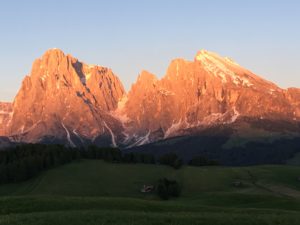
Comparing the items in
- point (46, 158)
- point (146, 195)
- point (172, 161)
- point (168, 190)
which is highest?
point (46, 158)

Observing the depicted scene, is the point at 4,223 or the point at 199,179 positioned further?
the point at 199,179

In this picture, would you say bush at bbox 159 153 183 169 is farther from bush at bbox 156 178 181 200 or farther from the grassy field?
bush at bbox 156 178 181 200

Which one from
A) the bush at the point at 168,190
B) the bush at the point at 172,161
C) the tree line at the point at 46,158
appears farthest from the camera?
the bush at the point at 172,161

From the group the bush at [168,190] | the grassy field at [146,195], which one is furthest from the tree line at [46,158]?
the bush at [168,190]

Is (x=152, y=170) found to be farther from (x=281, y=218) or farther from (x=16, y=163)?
(x=281, y=218)

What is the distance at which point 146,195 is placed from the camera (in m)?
136

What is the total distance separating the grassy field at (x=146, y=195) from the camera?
50494 mm

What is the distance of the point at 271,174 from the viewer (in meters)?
168

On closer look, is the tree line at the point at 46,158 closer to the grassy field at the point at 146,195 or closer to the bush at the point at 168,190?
the grassy field at the point at 146,195

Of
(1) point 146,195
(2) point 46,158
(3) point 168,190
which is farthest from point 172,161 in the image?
(3) point 168,190

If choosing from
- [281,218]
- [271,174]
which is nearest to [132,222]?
[281,218]

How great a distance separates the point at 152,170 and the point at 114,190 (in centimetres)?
2884

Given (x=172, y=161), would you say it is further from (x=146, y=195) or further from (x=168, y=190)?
(x=168, y=190)

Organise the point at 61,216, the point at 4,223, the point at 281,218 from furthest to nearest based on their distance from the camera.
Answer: the point at 281,218 < the point at 61,216 < the point at 4,223
